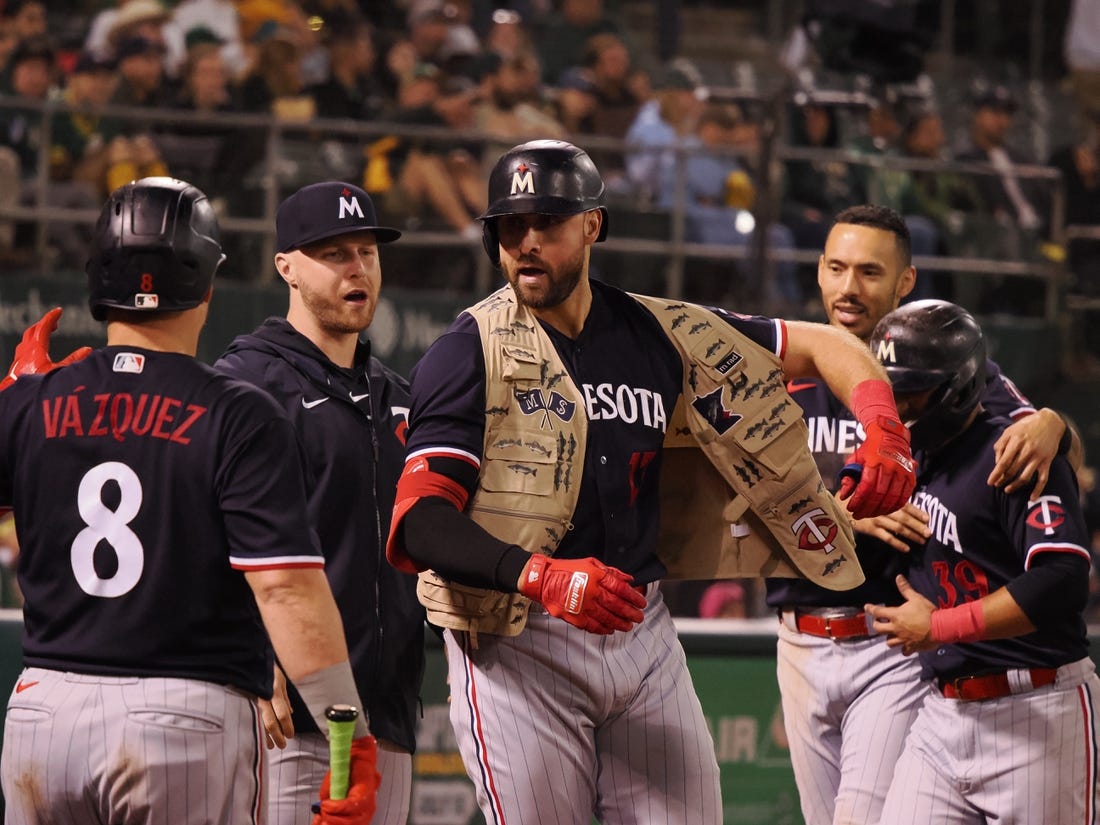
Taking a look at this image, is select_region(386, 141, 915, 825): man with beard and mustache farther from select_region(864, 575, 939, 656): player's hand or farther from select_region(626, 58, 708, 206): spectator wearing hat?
select_region(626, 58, 708, 206): spectator wearing hat

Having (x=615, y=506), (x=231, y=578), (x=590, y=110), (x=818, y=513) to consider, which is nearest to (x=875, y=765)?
(x=818, y=513)

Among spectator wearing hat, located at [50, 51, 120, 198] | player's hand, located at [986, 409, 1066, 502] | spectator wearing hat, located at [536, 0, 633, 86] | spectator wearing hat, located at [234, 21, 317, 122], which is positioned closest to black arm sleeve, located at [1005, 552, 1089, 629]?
player's hand, located at [986, 409, 1066, 502]

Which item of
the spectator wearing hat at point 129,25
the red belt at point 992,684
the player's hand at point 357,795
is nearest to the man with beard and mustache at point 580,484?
the player's hand at point 357,795

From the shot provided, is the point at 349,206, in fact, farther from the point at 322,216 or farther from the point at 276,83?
the point at 276,83

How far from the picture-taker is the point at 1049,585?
4.50 m

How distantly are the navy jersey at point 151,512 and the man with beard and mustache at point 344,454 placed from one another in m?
1.07

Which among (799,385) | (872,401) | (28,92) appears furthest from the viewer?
(28,92)

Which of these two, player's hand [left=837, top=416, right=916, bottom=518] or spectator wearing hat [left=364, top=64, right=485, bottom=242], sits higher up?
spectator wearing hat [left=364, top=64, right=485, bottom=242]

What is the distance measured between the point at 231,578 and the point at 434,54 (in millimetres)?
9005

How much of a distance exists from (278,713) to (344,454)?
760 mm

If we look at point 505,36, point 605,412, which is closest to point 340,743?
point 605,412

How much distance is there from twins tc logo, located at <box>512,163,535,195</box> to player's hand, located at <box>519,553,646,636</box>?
97 cm

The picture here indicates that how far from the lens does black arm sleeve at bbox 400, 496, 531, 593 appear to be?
3566mm

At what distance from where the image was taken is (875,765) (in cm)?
502
